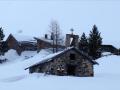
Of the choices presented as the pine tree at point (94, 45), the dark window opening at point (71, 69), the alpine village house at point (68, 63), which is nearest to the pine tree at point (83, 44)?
the pine tree at point (94, 45)

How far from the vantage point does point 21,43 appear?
266 ft

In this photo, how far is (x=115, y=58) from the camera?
2623 inches

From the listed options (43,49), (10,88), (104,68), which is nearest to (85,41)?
(43,49)

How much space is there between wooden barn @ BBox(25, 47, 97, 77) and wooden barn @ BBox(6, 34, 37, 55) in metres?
35.4

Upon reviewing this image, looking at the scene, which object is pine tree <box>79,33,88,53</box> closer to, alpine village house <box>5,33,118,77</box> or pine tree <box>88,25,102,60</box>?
pine tree <box>88,25,102,60</box>

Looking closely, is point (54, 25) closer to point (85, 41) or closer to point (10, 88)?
point (85, 41)

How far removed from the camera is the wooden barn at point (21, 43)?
8062cm

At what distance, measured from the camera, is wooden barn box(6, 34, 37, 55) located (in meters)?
80.6

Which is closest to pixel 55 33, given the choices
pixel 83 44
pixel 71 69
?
pixel 83 44

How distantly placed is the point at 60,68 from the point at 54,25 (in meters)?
35.3

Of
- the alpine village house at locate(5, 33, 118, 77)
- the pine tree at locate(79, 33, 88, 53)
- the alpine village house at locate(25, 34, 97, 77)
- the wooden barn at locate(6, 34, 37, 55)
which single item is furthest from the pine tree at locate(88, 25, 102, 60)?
the alpine village house at locate(25, 34, 97, 77)

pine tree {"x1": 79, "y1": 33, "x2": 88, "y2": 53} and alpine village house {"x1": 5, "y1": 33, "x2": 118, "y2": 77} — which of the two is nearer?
alpine village house {"x1": 5, "y1": 33, "x2": 118, "y2": 77}

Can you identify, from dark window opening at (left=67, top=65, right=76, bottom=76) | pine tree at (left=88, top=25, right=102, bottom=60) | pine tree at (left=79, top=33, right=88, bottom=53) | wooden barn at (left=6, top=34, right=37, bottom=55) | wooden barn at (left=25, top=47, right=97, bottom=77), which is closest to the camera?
wooden barn at (left=25, top=47, right=97, bottom=77)

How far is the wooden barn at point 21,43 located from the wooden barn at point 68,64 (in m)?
35.4
